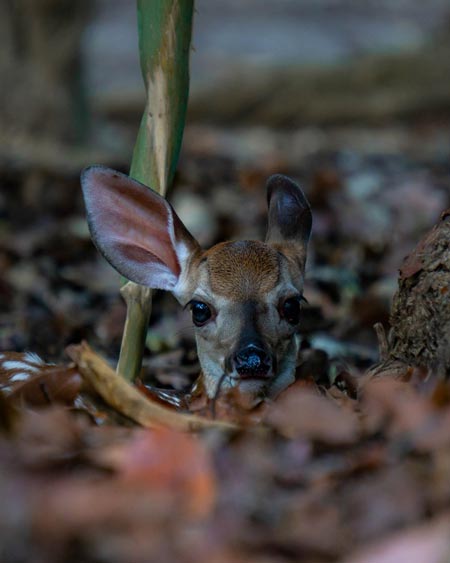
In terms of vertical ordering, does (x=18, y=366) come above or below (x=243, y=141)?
above

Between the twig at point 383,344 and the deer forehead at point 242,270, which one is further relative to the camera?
the deer forehead at point 242,270

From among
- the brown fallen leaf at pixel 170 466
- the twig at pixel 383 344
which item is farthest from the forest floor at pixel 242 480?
the twig at pixel 383 344

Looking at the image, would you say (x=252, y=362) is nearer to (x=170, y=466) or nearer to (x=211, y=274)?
(x=211, y=274)

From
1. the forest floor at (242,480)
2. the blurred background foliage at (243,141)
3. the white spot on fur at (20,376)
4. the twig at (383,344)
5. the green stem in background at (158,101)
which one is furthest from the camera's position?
the blurred background foliage at (243,141)

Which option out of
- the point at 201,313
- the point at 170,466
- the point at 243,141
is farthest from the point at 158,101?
the point at 243,141

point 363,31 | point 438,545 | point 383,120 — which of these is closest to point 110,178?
point 438,545

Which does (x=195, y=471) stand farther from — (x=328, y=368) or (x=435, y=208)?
(x=435, y=208)

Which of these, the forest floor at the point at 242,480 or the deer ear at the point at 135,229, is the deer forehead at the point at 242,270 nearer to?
the deer ear at the point at 135,229
